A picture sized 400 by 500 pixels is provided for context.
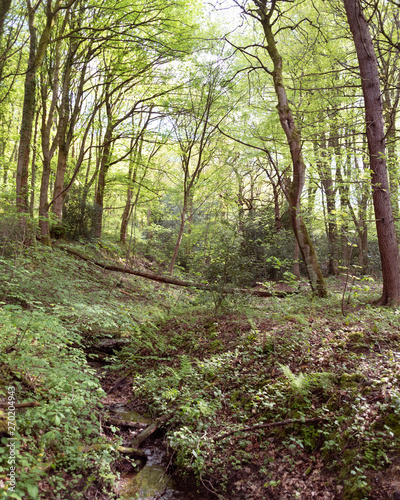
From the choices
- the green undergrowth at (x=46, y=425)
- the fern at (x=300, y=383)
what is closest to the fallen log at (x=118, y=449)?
the green undergrowth at (x=46, y=425)

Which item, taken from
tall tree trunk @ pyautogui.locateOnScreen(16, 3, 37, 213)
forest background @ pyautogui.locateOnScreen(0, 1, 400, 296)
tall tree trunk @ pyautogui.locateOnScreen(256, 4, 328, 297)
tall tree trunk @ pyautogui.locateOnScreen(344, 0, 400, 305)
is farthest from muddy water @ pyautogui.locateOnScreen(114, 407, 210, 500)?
tall tree trunk @ pyautogui.locateOnScreen(16, 3, 37, 213)

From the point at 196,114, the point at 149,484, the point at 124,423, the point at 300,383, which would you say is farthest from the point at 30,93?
the point at 300,383

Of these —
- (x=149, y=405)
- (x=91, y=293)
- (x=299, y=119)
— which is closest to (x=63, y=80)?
(x=91, y=293)

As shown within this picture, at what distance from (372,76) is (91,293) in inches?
323

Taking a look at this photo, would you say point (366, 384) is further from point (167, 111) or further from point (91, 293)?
point (167, 111)

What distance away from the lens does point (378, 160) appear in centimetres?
681

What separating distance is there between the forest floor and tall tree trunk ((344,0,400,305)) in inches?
36.5

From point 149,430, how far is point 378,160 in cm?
694

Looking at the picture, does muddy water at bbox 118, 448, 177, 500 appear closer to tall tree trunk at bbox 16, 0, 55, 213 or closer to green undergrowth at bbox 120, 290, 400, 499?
green undergrowth at bbox 120, 290, 400, 499

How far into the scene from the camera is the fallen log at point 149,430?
4.12 m

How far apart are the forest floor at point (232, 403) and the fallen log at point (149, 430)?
4.2 inches

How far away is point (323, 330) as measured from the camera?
5.68m

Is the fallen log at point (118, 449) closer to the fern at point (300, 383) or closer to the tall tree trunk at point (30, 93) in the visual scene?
the fern at point (300, 383)

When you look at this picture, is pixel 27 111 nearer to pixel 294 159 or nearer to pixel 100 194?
pixel 294 159
